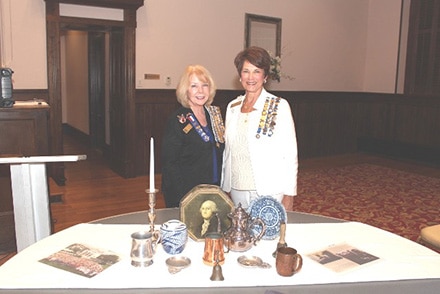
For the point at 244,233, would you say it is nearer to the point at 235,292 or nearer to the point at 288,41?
the point at 235,292

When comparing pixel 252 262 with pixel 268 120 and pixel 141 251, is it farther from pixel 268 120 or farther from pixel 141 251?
pixel 268 120

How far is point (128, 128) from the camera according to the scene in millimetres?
6180

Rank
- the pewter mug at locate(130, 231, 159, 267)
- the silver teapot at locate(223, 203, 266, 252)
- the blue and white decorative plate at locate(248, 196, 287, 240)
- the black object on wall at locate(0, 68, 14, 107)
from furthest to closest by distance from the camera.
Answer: the black object on wall at locate(0, 68, 14, 107) < the blue and white decorative plate at locate(248, 196, 287, 240) < the silver teapot at locate(223, 203, 266, 252) < the pewter mug at locate(130, 231, 159, 267)

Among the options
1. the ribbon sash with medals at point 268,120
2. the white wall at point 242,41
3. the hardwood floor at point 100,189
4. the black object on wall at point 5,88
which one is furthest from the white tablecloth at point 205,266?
the white wall at point 242,41

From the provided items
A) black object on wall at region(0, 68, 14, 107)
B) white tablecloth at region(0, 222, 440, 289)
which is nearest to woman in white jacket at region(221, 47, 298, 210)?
white tablecloth at region(0, 222, 440, 289)

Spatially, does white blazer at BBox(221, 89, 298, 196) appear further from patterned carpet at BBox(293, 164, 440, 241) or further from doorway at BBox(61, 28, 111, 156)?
doorway at BBox(61, 28, 111, 156)

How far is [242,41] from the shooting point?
7047mm

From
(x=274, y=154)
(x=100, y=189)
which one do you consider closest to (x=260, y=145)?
(x=274, y=154)

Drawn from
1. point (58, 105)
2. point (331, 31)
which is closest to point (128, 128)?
point (58, 105)

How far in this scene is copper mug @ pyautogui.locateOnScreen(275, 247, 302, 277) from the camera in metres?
1.42

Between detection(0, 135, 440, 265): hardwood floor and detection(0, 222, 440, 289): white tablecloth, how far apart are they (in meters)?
1.91

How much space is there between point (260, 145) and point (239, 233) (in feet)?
2.99

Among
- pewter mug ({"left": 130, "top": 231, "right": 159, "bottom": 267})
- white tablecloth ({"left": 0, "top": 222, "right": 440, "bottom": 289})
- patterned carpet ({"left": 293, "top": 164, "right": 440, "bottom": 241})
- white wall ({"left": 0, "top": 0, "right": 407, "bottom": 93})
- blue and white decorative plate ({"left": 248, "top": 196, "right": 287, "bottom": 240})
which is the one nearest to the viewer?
white tablecloth ({"left": 0, "top": 222, "right": 440, "bottom": 289})

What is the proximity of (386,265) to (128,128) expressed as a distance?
508 centimetres
